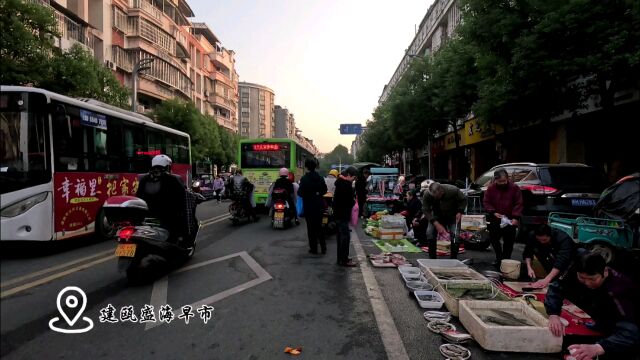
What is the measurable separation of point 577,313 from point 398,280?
2.38 metres

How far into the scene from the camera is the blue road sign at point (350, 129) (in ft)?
157

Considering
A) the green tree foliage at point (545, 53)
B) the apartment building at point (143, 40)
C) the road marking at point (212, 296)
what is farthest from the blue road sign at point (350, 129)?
the road marking at point (212, 296)

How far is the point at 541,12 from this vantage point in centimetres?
1160

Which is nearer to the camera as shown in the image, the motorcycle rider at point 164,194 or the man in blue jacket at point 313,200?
the motorcycle rider at point 164,194

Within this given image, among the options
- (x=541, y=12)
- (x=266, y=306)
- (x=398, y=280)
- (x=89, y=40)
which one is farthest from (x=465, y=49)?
(x=89, y=40)

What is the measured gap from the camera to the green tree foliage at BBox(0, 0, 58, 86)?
14.2 m

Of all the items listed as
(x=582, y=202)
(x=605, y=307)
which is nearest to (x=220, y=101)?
(x=582, y=202)

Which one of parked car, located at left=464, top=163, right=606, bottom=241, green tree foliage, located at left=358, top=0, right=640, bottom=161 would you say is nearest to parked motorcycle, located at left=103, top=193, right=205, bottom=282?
parked car, located at left=464, top=163, right=606, bottom=241

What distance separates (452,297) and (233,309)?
2482 millimetres

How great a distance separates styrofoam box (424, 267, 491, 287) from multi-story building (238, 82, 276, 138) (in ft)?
368

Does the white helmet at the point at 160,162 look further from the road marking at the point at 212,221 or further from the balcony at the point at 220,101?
the balcony at the point at 220,101

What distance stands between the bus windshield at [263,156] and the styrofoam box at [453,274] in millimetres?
12061

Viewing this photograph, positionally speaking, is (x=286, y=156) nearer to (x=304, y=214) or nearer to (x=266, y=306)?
(x=304, y=214)

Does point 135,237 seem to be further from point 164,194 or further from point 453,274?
point 453,274
